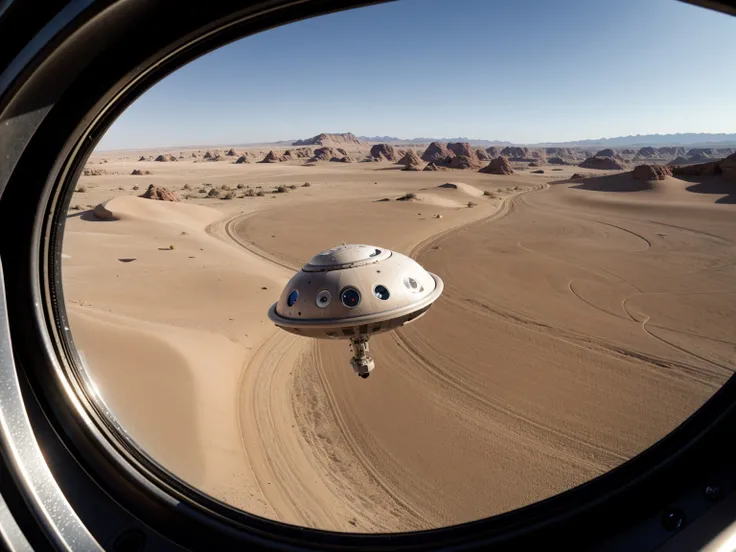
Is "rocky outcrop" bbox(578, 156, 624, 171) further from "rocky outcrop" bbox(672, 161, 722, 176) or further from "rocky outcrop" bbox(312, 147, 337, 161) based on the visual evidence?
"rocky outcrop" bbox(312, 147, 337, 161)

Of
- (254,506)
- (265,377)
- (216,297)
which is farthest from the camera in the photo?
(216,297)

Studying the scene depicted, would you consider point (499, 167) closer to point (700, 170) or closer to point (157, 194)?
point (700, 170)

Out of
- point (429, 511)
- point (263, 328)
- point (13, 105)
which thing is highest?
point (13, 105)

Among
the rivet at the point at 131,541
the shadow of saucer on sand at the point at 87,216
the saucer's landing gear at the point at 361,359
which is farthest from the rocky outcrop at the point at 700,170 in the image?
the rivet at the point at 131,541

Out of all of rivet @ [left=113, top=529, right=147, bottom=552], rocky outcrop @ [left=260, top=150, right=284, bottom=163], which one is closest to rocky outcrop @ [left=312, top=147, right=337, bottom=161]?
rocky outcrop @ [left=260, top=150, right=284, bottom=163]

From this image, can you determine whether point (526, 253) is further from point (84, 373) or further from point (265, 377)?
point (84, 373)

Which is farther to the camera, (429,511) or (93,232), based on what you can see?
(93,232)

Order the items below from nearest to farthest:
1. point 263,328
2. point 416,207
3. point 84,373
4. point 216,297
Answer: point 84,373
point 263,328
point 216,297
point 416,207

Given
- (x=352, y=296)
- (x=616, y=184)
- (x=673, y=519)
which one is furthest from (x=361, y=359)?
(x=616, y=184)

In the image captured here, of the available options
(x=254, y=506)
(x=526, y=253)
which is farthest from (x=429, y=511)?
(x=526, y=253)
